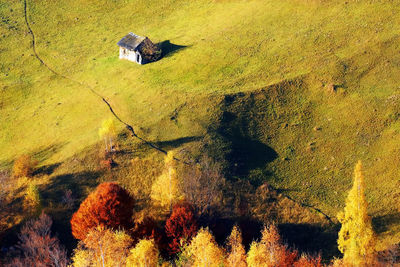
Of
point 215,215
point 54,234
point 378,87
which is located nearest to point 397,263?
point 215,215

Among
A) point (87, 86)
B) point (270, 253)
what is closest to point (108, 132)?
point (87, 86)

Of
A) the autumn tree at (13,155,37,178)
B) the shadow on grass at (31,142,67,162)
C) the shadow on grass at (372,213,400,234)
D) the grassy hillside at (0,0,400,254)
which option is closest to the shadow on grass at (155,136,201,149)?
the grassy hillside at (0,0,400,254)

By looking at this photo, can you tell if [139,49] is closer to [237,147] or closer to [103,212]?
[237,147]

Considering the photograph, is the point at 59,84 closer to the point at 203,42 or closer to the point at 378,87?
the point at 203,42

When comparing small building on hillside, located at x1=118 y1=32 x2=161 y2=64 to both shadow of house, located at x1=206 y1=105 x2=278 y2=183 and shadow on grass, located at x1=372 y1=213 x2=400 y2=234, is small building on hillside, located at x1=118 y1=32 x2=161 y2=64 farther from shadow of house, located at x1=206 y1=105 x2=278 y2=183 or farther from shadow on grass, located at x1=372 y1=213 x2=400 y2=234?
shadow on grass, located at x1=372 y1=213 x2=400 y2=234

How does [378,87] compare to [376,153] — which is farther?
[378,87]

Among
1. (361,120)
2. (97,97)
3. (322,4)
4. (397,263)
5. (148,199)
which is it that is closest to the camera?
(397,263)
